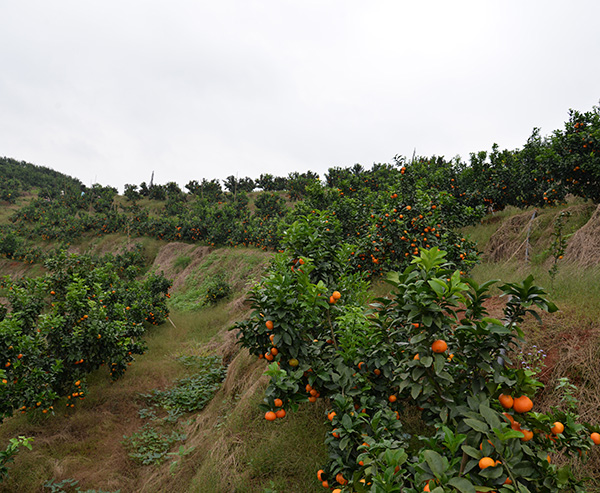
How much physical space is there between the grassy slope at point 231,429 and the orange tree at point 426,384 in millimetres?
973

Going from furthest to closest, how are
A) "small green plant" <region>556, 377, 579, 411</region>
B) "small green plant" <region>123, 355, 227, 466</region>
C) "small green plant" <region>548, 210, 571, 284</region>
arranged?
"small green plant" <region>548, 210, 571, 284</region>
"small green plant" <region>123, 355, 227, 466</region>
"small green plant" <region>556, 377, 579, 411</region>

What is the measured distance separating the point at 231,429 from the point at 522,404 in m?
3.95

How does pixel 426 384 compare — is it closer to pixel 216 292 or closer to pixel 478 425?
pixel 478 425

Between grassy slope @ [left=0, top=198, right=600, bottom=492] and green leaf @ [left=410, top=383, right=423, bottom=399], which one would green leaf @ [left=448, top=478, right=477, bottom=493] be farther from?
grassy slope @ [left=0, top=198, right=600, bottom=492]

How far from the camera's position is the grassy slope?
128 inches

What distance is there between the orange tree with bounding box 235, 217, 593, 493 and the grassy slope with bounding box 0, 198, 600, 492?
97 cm

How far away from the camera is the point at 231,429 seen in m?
4.36

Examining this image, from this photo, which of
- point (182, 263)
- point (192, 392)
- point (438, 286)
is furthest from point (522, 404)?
point (182, 263)

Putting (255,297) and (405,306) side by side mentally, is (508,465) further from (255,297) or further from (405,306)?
(255,297)

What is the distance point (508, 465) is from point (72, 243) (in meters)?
30.5

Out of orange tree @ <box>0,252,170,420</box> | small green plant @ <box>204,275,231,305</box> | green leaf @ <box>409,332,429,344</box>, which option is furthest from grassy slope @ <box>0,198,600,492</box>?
small green plant @ <box>204,275,231,305</box>

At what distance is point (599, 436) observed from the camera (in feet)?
5.78

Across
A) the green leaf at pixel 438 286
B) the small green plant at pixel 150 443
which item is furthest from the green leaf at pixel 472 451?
the small green plant at pixel 150 443

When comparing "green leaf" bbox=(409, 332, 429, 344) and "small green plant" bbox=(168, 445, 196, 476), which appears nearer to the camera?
"green leaf" bbox=(409, 332, 429, 344)
